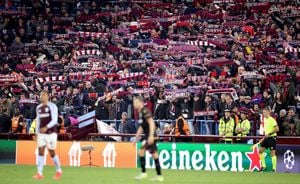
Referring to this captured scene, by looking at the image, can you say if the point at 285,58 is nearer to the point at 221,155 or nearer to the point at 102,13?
the point at 221,155

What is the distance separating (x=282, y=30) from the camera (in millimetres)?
33688

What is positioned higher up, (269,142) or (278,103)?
(278,103)

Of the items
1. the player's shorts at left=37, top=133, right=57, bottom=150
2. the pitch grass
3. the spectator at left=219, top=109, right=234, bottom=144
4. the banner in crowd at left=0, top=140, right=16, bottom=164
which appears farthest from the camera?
the banner in crowd at left=0, top=140, right=16, bottom=164

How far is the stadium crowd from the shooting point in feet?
93.6

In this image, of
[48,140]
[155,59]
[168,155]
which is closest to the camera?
[48,140]

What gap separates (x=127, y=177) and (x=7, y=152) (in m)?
9.15

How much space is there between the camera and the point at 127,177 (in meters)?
22.2

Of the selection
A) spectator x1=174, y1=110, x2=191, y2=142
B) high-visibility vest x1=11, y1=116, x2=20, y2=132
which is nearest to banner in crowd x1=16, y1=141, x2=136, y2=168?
high-visibility vest x1=11, y1=116, x2=20, y2=132

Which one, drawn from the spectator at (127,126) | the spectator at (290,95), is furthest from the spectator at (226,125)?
the spectator at (127,126)

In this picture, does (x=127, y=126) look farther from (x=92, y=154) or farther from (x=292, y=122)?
(x=292, y=122)

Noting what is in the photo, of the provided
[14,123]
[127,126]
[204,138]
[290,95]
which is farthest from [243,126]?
[14,123]

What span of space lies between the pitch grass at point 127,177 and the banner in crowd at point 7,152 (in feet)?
11.8

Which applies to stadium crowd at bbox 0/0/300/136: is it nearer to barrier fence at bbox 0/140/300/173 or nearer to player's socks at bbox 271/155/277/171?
barrier fence at bbox 0/140/300/173

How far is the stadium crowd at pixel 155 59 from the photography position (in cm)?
2853
